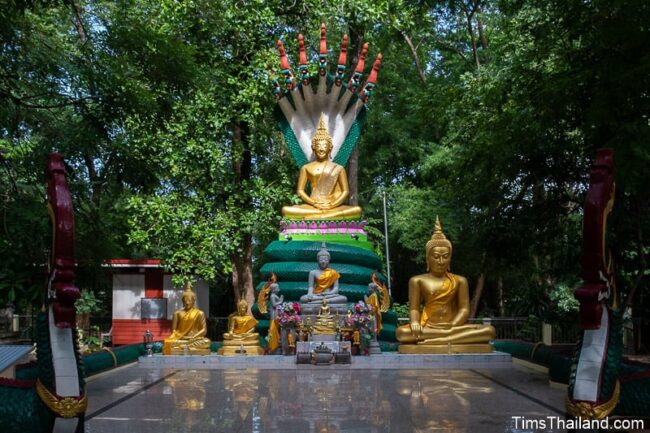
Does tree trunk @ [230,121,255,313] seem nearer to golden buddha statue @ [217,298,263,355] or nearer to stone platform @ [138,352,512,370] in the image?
golden buddha statue @ [217,298,263,355]

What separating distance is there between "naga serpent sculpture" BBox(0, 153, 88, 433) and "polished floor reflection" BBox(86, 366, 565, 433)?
115cm

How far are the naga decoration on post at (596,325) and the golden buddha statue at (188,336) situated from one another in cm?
903

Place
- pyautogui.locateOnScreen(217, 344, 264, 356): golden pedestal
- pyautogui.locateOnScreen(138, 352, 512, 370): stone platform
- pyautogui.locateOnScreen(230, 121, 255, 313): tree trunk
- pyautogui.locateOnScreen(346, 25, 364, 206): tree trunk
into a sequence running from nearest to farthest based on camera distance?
pyautogui.locateOnScreen(138, 352, 512, 370): stone platform, pyautogui.locateOnScreen(217, 344, 264, 356): golden pedestal, pyautogui.locateOnScreen(230, 121, 255, 313): tree trunk, pyautogui.locateOnScreen(346, 25, 364, 206): tree trunk

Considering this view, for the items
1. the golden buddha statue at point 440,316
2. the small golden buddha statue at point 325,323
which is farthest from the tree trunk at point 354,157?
the small golden buddha statue at point 325,323

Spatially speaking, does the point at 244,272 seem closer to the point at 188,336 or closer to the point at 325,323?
the point at 188,336

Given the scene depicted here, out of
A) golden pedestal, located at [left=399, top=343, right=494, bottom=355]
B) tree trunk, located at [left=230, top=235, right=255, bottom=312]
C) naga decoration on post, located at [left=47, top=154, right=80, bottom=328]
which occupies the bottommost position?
golden pedestal, located at [left=399, top=343, right=494, bottom=355]

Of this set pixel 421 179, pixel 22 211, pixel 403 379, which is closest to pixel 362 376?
pixel 403 379

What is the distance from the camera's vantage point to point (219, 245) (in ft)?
64.7

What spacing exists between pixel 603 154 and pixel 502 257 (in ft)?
22.8

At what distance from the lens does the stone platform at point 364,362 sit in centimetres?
1228

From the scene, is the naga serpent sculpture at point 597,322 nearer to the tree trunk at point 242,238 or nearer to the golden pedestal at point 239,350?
the golden pedestal at point 239,350

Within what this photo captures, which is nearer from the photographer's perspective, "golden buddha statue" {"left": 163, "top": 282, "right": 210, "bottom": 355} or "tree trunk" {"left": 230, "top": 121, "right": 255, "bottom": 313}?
"golden buddha statue" {"left": 163, "top": 282, "right": 210, "bottom": 355}

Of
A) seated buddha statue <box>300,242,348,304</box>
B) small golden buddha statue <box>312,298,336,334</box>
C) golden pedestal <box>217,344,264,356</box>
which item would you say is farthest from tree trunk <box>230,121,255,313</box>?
small golden buddha statue <box>312,298,336,334</box>

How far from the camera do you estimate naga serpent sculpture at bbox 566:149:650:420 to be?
541 centimetres
